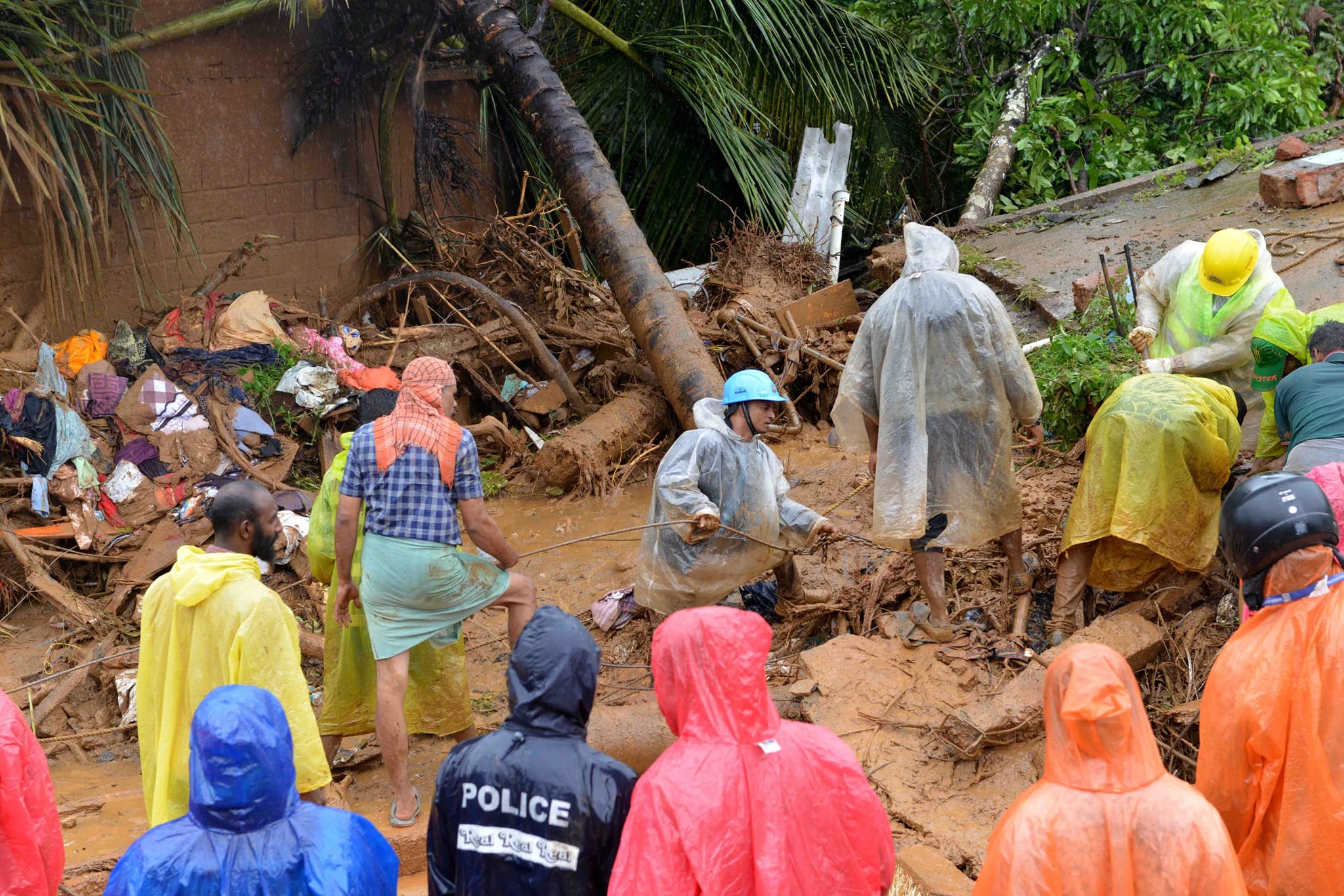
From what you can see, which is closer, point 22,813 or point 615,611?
point 22,813

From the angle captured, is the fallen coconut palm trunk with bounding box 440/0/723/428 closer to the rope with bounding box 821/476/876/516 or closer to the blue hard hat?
the rope with bounding box 821/476/876/516

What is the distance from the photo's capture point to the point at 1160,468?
168 inches

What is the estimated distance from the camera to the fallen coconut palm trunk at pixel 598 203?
23.3ft

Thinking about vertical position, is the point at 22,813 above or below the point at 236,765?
below

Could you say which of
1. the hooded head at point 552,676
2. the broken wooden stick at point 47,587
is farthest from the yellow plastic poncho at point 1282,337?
the broken wooden stick at point 47,587

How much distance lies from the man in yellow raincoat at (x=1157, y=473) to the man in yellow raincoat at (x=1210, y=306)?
0.54 m

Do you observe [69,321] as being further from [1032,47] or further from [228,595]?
[1032,47]

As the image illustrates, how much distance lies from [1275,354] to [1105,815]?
3.11 metres

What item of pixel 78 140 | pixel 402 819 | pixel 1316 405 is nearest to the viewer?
pixel 1316 405

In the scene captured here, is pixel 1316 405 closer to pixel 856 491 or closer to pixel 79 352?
pixel 856 491

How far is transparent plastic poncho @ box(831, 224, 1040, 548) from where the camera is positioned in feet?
14.9

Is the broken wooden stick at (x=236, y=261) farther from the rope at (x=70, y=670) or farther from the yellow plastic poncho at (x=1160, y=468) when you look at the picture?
the yellow plastic poncho at (x=1160, y=468)

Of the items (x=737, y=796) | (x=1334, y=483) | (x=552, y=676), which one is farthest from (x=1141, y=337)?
(x=552, y=676)

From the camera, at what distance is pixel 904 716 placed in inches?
168
